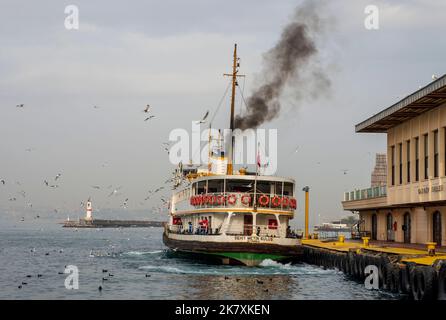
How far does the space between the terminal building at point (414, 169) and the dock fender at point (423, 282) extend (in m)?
13.5

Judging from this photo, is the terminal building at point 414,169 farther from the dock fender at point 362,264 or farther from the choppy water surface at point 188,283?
the choppy water surface at point 188,283

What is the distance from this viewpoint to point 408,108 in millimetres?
46281

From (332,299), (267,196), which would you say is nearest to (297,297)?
(332,299)

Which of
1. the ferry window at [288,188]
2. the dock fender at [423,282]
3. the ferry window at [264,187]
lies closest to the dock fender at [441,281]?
the dock fender at [423,282]

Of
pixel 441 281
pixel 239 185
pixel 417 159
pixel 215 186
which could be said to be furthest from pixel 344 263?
pixel 441 281

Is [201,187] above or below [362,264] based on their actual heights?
above

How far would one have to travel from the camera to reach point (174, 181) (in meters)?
67.0

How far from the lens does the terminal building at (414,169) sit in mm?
43219

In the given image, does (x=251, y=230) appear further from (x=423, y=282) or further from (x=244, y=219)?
(x=423, y=282)

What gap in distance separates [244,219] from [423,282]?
2042cm

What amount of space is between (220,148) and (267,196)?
1275 cm

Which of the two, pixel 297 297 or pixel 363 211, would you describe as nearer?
pixel 297 297
